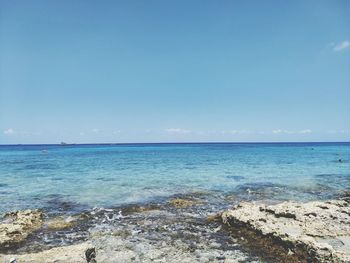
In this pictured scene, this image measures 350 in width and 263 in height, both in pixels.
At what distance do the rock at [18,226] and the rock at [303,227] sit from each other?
830cm

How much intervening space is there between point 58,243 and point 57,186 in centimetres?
1475

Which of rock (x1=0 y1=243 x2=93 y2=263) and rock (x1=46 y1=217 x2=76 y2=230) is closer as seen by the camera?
rock (x1=0 y1=243 x2=93 y2=263)

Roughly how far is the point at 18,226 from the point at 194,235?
7176 millimetres

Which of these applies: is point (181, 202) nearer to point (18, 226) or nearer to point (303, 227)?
point (303, 227)

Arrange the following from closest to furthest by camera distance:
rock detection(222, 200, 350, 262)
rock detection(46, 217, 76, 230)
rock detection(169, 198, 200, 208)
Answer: rock detection(222, 200, 350, 262), rock detection(46, 217, 76, 230), rock detection(169, 198, 200, 208)

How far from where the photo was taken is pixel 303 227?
1159 centimetres

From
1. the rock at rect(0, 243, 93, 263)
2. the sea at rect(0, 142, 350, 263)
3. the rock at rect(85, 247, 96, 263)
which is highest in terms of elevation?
the rock at rect(0, 243, 93, 263)

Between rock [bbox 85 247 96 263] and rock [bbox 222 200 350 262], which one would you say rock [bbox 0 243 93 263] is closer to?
rock [bbox 85 247 96 263]

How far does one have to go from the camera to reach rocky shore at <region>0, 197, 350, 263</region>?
962 cm

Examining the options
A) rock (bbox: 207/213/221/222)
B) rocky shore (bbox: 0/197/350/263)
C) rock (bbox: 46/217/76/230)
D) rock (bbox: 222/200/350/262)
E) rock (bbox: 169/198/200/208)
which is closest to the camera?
rock (bbox: 222/200/350/262)

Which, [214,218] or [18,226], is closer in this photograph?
[18,226]

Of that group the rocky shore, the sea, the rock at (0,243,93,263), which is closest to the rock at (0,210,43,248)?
the rocky shore

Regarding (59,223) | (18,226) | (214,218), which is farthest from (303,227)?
(18,226)

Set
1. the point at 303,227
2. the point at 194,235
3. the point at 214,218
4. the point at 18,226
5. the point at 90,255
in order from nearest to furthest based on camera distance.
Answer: the point at 90,255
the point at 303,227
the point at 194,235
the point at 18,226
the point at 214,218
